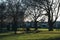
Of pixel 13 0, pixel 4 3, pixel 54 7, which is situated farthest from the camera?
pixel 4 3

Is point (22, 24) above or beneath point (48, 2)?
beneath

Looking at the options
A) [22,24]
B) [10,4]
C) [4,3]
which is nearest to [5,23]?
[22,24]

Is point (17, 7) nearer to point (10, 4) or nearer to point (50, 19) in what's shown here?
point (10, 4)

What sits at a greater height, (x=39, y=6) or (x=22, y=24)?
(x=39, y=6)

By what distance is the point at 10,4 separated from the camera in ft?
190

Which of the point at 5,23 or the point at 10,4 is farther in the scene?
the point at 5,23

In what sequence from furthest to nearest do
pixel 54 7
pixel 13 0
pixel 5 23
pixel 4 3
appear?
pixel 5 23 → pixel 4 3 → pixel 54 7 → pixel 13 0

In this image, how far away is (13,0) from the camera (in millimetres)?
55469

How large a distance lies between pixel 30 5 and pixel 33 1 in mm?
1482

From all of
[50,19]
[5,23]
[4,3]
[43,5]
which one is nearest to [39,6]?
[43,5]

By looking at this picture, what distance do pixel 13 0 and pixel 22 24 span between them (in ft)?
77.0

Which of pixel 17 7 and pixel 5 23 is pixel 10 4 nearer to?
pixel 17 7

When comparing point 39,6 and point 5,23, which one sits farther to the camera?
point 5,23

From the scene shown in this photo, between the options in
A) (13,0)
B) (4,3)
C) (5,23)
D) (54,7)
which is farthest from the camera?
(5,23)
